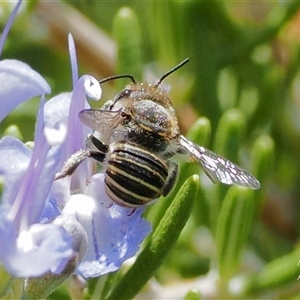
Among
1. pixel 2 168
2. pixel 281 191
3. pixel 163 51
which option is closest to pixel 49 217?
pixel 2 168

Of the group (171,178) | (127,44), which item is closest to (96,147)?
(171,178)

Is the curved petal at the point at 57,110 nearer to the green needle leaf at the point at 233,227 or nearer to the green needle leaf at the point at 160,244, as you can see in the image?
the green needle leaf at the point at 160,244

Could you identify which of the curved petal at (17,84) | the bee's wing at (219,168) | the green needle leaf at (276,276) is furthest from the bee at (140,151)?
the green needle leaf at (276,276)

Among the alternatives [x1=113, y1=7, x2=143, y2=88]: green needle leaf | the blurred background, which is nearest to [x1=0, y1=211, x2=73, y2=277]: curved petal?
[x1=113, y1=7, x2=143, y2=88]: green needle leaf

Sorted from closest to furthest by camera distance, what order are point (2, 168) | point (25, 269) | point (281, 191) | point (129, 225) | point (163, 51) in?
point (25, 269)
point (2, 168)
point (129, 225)
point (163, 51)
point (281, 191)

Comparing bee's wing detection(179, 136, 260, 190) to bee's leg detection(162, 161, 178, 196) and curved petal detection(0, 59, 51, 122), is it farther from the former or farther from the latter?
curved petal detection(0, 59, 51, 122)

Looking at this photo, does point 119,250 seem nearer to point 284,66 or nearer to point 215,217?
point 215,217

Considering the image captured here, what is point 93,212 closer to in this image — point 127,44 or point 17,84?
point 17,84
